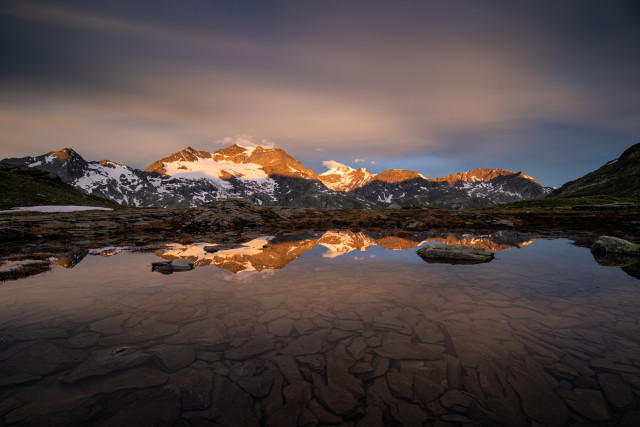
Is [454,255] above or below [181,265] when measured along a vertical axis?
below

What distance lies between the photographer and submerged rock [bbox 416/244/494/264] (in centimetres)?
1651

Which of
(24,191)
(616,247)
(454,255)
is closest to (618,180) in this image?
(616,247)

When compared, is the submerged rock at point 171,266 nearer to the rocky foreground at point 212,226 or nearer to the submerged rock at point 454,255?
the rocky foreground at point 212,226

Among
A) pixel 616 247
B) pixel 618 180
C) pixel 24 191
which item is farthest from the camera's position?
pixel 618 180

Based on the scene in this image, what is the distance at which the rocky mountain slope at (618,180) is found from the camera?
113375 millimetres

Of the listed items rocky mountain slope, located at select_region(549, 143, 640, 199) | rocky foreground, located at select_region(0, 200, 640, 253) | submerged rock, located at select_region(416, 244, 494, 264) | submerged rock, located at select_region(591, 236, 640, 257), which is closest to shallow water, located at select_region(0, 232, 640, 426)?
submerged rock, located at select_region(416, 244, 494, 264)

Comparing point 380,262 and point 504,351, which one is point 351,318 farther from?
point 380,262

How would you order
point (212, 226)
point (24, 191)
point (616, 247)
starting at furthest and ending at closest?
point (24, 191) < point (212, 226) < point (616, 247)

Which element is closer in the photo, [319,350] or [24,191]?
[319,350]

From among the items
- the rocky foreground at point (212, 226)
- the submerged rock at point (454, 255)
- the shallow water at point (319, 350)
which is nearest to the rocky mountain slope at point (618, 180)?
the rocky foreground at point (212, 226)

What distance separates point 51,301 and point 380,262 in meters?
14.9

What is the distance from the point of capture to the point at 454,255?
17.1 m

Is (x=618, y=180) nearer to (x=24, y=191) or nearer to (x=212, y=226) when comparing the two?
(x=212, y=226)

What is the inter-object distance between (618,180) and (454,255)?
17110 cm
